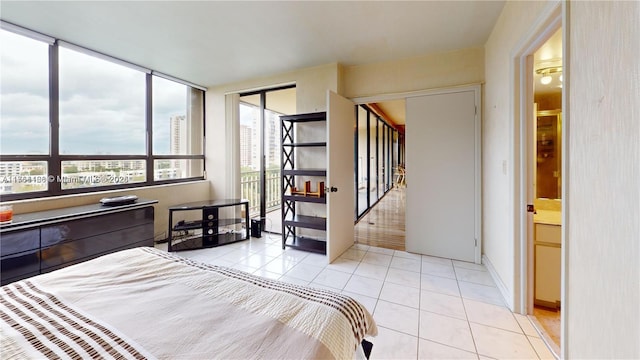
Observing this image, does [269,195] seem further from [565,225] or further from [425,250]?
[565,225]

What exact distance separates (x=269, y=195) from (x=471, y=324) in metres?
3.98

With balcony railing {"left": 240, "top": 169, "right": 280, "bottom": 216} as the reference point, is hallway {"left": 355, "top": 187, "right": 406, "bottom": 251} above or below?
below

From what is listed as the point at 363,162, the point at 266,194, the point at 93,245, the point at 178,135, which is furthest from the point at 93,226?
the point at 363,162

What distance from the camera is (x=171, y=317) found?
92 cm

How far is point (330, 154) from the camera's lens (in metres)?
2.92

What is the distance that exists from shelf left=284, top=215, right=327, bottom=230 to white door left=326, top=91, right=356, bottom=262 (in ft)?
0.80

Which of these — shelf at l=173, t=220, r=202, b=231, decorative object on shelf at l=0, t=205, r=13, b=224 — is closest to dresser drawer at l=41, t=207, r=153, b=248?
decorative object on shelf at l=0, t=205, r=13, b=224

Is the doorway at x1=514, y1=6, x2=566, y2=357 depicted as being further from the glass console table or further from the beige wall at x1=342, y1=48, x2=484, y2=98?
the glass console table

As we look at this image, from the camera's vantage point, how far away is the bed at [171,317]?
0.77 meters

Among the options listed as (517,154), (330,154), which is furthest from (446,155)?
(330,154)

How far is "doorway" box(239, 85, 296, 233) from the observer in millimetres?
4109

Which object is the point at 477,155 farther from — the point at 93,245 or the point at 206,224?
the point at 93,245

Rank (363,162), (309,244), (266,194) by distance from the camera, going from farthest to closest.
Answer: (363,162), (266,194), (309,244)

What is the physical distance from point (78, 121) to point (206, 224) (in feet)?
6.47
